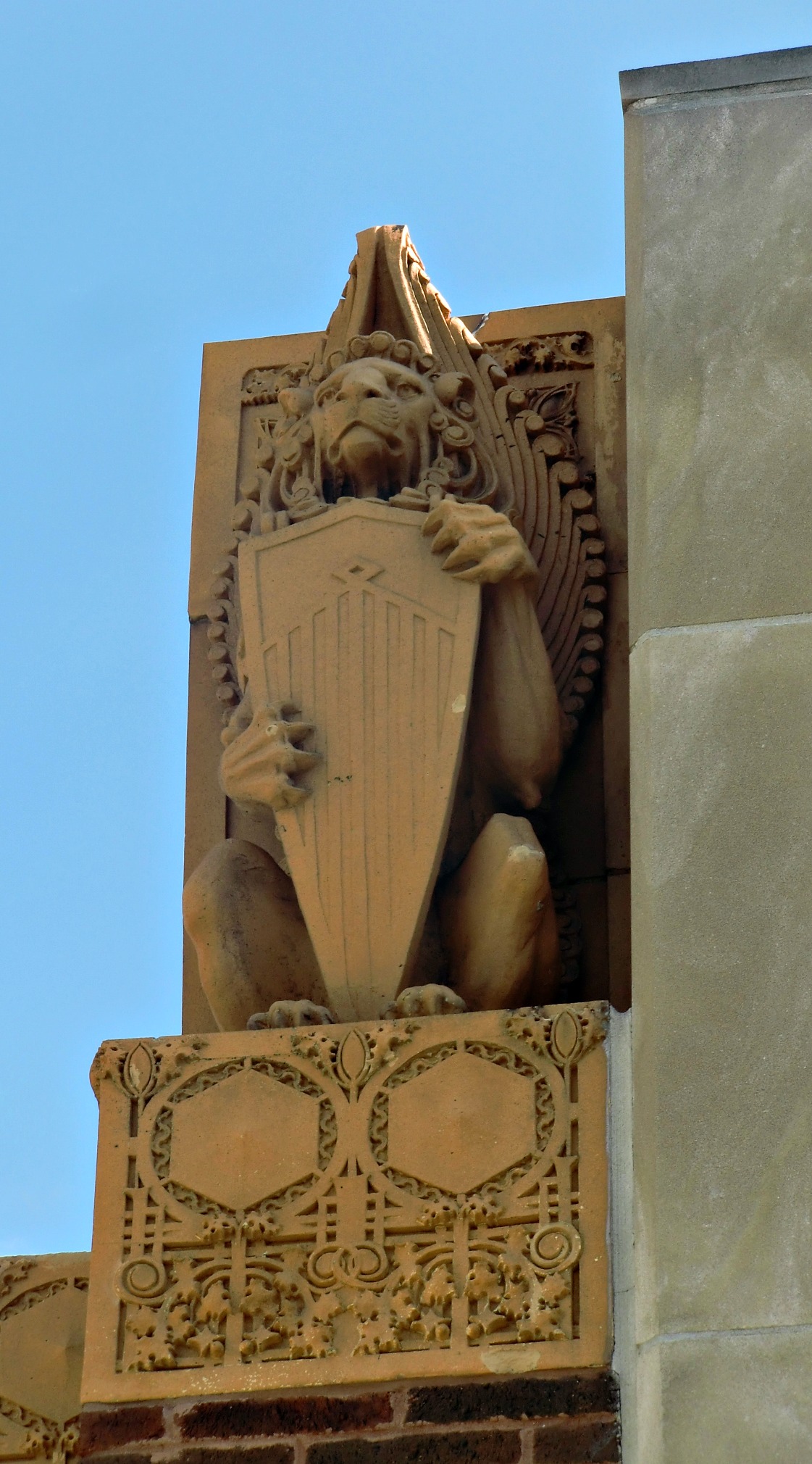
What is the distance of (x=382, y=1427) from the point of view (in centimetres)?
620

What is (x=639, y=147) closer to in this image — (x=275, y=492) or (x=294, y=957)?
(x=275, y=492)

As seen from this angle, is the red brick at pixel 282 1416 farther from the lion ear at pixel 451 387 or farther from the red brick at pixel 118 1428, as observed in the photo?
the lion ear at pixel 451 387

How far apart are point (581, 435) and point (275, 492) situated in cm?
85

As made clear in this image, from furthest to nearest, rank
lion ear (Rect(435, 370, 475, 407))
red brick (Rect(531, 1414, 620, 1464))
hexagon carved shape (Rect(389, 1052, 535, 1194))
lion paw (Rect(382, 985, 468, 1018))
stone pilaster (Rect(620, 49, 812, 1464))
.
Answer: lion ear (Rect(435, 370, 475, 407)) < lion paw (Rect(382, 985, 468, 1018)) < hexagon carved shape (Rect(389, 1052, 535, 1194)) < red brick (Rect(531, 1414, 620, 1464)) < stone pilaster (Rect(620, 49, 812, 1464))

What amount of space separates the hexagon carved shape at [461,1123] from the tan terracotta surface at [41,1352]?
111 centimetres

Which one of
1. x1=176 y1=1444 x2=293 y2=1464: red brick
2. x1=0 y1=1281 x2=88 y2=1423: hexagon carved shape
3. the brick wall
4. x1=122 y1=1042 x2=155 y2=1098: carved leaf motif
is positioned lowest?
x1=176 y1=1444 x2=293 y2=1464: red brick

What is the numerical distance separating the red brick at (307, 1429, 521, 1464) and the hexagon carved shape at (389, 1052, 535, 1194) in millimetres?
550

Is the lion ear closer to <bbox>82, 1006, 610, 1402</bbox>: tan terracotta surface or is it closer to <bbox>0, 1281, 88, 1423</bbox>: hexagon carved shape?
<bbox>82, 1006, 610, 1402</bbox>: tan terracotta surface

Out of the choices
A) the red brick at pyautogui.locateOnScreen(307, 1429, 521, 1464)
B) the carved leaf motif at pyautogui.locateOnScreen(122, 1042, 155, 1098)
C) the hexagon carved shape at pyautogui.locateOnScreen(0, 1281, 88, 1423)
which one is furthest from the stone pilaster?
the hexagon carved shape at pyautogui.locateOnScreen(0, 1281, 88, 1423)

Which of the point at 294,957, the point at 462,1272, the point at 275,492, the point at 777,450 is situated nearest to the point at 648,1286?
the point at 462,1272

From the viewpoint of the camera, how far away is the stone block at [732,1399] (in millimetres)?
5770

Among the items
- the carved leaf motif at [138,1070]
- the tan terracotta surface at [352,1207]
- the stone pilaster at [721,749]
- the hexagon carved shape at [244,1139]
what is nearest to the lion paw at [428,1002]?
the tan terracotta surface at [352,1207]

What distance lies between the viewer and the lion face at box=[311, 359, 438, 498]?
24.6ft

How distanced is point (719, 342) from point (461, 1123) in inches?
77.2
